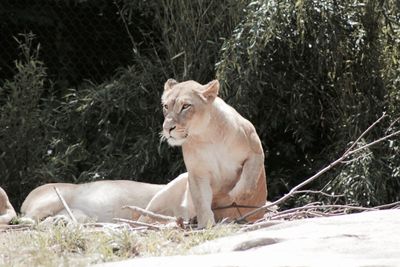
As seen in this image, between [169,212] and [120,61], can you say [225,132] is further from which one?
[120,61]

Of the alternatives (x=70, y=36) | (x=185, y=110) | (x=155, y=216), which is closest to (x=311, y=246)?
(x=155, y=216)

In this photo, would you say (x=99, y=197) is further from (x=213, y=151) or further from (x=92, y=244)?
(x=92, y=244)

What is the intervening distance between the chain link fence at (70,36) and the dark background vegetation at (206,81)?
0.01 meters

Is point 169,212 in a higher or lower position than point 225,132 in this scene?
lower

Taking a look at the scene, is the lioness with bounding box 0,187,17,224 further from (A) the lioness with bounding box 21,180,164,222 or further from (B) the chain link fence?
(B) the chain link fence

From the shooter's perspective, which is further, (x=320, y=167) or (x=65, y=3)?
(x=65, y=3)

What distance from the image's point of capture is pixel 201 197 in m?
6.62

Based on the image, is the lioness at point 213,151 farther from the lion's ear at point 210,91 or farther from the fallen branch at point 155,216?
the fallen branch at point 155,216

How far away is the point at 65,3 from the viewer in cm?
1007

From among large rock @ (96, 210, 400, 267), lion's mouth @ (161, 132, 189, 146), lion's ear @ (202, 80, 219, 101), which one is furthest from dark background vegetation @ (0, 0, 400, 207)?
large rock @ (96, 210, 400, 267)

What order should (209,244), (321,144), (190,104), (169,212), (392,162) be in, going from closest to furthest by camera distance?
(209,244), (190,104), (169,212), (392,162), (321,144)

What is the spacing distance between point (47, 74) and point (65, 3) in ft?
2.07

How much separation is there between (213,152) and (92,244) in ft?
5.63

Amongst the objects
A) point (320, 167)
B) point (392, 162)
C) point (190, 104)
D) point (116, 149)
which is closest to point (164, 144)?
point (116, 149)
